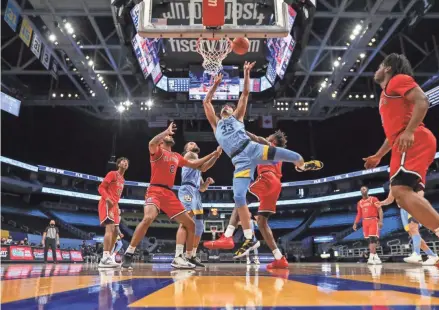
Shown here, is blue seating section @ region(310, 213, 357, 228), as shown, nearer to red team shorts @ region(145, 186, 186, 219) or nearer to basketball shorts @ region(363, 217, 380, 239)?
basketball shorts @ region(363, 217, 380, 239)

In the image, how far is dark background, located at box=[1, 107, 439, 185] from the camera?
80.8ft

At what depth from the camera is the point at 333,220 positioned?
30.8m

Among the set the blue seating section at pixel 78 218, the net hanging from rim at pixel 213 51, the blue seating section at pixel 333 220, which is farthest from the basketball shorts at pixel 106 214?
the blue seating section at pixel 333 220

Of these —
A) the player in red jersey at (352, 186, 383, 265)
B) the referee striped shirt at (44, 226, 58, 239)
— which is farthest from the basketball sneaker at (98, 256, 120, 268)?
the referee striped shirt at (44, 226, 58, 239)

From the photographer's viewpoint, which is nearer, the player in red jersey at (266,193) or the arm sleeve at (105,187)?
the player in red jersey at (266,193)

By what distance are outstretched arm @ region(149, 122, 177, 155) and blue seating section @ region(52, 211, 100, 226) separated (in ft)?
90.6

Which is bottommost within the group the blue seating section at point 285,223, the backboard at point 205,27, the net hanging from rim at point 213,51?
the blue seating section at point 285,223

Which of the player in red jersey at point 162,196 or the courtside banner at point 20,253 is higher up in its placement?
the player in red jersey at point 162,196

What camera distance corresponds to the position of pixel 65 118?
25.3m

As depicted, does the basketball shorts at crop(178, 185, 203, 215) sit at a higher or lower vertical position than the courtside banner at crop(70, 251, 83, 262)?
higher

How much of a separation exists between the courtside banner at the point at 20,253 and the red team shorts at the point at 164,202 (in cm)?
1054

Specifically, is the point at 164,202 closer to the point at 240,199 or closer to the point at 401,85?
the point at 240,199

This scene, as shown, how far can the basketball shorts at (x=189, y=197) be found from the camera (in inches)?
235

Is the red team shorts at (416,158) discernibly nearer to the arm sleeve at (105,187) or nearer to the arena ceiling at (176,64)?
the arm sleeve at (105,187)
